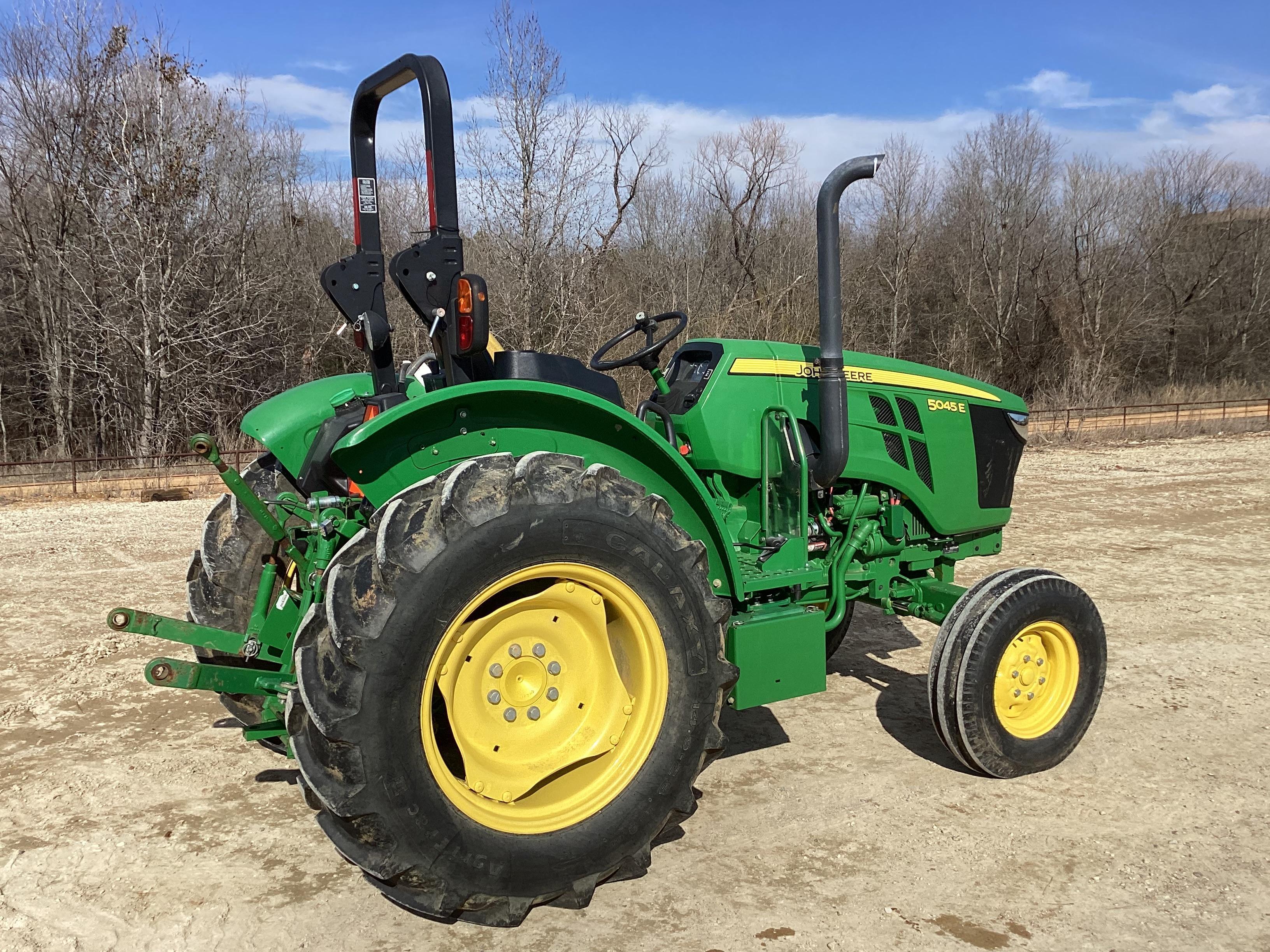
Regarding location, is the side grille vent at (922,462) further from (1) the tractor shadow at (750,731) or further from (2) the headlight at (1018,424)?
(1) the tractor shadow at (750,731)

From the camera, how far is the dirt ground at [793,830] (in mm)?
2705

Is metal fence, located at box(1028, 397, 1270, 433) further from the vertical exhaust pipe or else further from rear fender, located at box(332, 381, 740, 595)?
rear fender, located at box(332, 381, 740, 595)

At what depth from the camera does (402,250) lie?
311 cm

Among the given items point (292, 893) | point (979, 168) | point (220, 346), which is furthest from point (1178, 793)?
point (979, 168)

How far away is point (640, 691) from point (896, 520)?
1.78 m

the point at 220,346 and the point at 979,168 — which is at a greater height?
the point at 979,168

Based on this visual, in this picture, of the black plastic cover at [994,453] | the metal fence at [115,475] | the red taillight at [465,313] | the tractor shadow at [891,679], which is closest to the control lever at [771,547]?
the tractor shadow at [891,679]

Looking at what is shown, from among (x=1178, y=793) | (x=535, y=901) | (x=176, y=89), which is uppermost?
(x=176, y=89)

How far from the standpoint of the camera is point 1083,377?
27.2 meters

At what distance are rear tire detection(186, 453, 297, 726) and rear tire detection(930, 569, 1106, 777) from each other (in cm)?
255

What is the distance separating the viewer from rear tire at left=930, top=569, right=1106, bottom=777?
3582 mm

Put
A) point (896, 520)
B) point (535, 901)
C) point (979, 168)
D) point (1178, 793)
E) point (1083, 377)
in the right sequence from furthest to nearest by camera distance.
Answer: point (979, 168) < point (1083, 377) < point (896, 520) < point (1178, 793) < point (535, 901)

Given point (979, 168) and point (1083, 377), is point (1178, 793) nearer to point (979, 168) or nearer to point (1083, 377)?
point (1083, 377)

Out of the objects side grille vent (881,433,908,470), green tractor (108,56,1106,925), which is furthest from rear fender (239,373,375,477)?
side grille vent (881,433,908,470)
